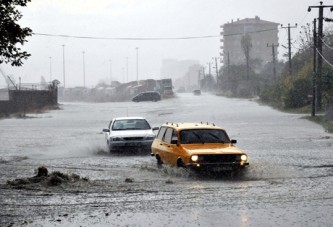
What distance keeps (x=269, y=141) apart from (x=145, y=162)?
Result: 1011cm

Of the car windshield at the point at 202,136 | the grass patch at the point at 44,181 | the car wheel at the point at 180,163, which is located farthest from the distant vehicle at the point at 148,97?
the grass patch at the point at 44,181

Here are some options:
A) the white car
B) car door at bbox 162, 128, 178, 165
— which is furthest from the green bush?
car door at bbox 162, 128, 178, 165

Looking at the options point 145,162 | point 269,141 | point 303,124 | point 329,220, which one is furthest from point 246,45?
point 329,220

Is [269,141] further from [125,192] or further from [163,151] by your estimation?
[125,192]

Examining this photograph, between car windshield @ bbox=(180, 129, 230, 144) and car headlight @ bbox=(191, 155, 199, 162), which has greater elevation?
car windshield @ bbox=(180, 129, 230, 144)

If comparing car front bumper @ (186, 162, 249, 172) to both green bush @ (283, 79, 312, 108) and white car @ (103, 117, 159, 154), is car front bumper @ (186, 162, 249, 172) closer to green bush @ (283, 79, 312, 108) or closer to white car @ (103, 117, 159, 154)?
white car @ (103, 117, 159, 154)

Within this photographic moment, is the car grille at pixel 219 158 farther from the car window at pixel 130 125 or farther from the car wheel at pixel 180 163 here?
the car window at pixel 130 125

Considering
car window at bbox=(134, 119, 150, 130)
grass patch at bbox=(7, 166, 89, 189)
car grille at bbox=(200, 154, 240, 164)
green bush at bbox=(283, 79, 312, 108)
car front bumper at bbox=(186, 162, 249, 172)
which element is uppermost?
green bush at bbox=(283, 79, 312, 108)

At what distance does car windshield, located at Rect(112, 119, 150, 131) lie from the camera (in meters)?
23.7

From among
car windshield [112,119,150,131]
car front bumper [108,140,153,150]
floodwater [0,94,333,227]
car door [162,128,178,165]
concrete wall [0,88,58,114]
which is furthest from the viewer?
concrete wall [0,88,58,114]

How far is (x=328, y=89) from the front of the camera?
49.5 metres

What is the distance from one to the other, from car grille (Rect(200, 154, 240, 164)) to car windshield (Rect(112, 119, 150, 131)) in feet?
29.4

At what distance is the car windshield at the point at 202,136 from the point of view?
16.4 metres

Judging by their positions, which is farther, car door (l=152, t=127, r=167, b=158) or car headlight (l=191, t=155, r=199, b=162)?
car door (l=152, t=127, r=167, b=158)
